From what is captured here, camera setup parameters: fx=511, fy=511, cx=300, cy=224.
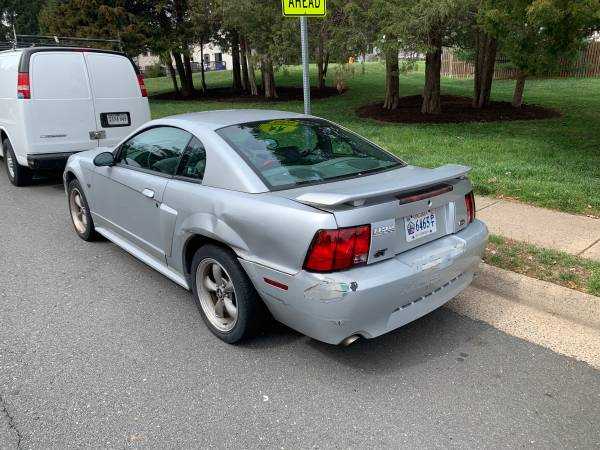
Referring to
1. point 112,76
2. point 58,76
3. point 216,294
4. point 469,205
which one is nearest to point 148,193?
point 216,294

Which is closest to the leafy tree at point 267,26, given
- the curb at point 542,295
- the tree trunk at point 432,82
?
the tree trunk at point 432,82

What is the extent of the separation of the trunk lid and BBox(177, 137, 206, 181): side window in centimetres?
77

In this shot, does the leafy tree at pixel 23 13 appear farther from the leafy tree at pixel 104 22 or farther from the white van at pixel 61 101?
the white van at pixel 61 101

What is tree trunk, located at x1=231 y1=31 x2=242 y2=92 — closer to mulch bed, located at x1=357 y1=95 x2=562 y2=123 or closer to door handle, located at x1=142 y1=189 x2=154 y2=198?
mulch bed, located at x1=357 y1=95 x2=562 y2=123

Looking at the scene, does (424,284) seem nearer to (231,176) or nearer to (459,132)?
(231,176)

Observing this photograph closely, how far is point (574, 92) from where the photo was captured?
17281 mm

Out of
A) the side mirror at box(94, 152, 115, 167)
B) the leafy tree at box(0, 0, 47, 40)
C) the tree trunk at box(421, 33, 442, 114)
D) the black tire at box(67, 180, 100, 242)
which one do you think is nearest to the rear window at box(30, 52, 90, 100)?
the black tire at box(67, 180, 100, 242)

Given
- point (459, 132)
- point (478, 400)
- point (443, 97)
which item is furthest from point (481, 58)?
point (478, 400)

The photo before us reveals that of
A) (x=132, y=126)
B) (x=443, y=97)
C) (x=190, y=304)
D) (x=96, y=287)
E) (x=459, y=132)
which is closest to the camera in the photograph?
(x=190, y=304)

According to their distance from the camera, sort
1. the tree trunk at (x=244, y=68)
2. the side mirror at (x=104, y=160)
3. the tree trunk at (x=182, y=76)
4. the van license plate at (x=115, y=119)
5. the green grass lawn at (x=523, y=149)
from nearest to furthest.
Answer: the side mirror at (x=104, y=160) → the green grass lawn at (x=523, y=149) → the van license plate at (x=115, y=119) → the tree trunk at (x=244, y=68) → the tree trunk at (x=182, y=76)

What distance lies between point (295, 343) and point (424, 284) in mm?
986

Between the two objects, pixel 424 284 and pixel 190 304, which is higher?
pixel 424 284

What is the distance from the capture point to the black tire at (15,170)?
8071 mm

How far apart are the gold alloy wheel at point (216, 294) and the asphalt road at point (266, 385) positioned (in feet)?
0.51
